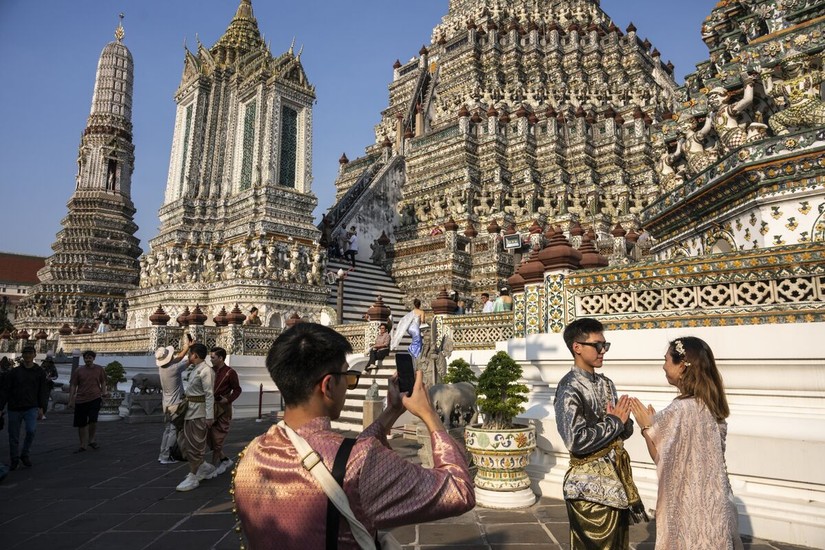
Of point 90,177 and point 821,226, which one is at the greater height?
point 90,177

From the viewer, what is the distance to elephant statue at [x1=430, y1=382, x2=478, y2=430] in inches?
304

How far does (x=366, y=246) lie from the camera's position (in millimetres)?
25266

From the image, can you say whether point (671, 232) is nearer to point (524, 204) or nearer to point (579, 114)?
point (524, 204)

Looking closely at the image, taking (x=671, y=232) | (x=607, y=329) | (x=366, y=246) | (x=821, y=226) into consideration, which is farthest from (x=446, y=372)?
(x=366, y=246)

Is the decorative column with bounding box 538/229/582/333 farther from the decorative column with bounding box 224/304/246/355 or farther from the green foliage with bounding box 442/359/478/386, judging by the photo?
the decorative column with bounding box 224/304/246/355

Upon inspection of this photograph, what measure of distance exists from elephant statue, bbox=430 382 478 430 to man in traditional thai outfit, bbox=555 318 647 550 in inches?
188

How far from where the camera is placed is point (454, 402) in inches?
307

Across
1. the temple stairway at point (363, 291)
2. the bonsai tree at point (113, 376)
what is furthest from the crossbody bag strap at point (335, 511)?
the temple stairway at point (363, 291)

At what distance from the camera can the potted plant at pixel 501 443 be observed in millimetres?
5352

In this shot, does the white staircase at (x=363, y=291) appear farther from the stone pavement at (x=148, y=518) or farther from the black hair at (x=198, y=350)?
the black hair at (x=198, y=350)

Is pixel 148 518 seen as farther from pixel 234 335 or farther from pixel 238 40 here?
pixel 238 40

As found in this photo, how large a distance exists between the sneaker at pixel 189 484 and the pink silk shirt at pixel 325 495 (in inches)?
204

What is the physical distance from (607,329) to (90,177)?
1325 inches

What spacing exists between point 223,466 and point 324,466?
6332mm
